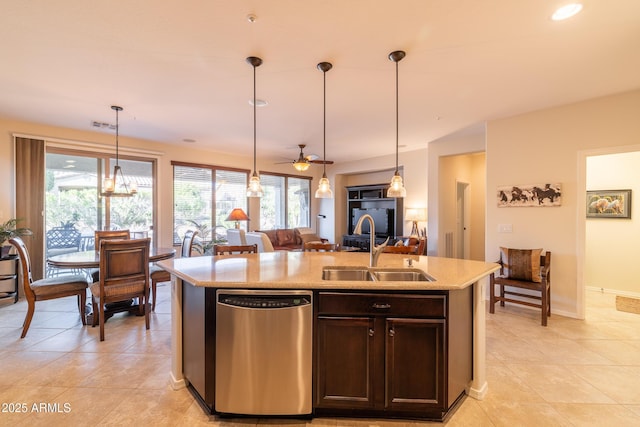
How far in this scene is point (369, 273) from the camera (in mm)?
2342

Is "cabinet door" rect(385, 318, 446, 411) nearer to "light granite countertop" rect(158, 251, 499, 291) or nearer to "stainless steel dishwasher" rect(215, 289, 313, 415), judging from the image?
"light granite countertop" rect(158, 251, 499, 291)

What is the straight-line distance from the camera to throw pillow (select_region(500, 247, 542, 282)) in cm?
367

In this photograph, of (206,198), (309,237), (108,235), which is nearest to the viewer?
(108,235)

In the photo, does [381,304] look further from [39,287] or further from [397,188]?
[39,287]

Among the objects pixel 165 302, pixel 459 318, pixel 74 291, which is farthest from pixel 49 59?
pixel 459 318

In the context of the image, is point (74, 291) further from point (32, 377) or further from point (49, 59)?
point (49, 59)

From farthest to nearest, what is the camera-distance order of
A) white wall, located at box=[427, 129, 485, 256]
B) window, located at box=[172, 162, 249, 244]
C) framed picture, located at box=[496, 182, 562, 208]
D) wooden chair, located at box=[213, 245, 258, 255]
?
window, located at box=[172, 162, 249, 244] → white wall, located at box=[427, 129, 485, 256] → framed picture, located at box=[496, 182, 562, 208] → wooden chair, located at box=[213, 245, 258, 255]

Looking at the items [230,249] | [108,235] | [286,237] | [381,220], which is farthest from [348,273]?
[286,237]

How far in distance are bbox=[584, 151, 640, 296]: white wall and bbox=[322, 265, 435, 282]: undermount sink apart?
153 inches

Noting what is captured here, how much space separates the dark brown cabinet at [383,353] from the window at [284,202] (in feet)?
19.6

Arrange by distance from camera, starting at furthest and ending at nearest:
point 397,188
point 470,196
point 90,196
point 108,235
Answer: point 470,196, point 90,196, point 108,235, point 397,188

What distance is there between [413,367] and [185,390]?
1665 mm

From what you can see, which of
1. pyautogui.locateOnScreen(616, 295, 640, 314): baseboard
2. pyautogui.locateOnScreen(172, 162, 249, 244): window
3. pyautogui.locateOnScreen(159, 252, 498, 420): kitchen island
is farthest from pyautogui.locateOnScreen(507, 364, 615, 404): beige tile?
pyautogui.locateOnScreen(172, 162, 249, 244): window

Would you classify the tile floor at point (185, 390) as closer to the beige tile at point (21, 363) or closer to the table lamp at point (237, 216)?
the beige tile at point (21, 363)
